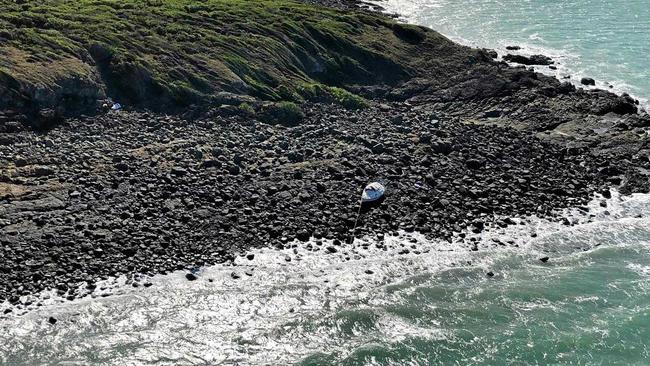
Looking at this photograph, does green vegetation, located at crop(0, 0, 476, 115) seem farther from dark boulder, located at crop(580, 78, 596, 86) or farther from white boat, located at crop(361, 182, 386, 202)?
white boat, located at crop(361, 182, 386, 202)

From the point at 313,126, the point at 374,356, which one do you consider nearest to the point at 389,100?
the point at 313,126

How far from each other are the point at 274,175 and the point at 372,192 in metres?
6.32

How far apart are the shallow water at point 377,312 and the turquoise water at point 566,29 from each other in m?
29.5

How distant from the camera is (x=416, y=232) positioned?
3966 centimetres

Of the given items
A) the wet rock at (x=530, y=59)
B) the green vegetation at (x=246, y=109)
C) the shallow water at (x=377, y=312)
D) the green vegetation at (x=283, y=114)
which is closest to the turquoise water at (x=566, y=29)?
the wet rock at (x=530, y=59)

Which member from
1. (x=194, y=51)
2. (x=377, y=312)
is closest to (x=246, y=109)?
(x=194, y=51)

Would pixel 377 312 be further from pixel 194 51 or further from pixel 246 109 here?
pixel 194 51

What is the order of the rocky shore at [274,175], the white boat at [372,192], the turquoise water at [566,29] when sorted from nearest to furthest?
the rocky shore at [274,175]
the white boat at [372,192]
the turquoise water at [566,29]

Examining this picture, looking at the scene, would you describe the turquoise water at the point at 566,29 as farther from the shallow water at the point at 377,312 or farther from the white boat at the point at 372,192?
the white boat at the point at 372,192

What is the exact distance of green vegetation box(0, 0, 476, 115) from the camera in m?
50.2

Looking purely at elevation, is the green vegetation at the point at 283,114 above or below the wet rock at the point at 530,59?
below

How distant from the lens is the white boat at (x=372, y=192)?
4144cm

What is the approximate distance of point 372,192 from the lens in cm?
4169

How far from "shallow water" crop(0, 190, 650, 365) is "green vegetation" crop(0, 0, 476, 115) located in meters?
20.2
